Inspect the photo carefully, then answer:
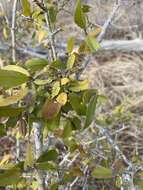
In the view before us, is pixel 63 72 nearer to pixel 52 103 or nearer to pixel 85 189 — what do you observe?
pixel 52 103

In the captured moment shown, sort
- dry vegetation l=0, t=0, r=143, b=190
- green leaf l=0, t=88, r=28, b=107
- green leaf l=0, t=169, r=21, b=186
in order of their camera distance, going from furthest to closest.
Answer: dry vegetation l=0, t=0, r=143, b=190
green leaf l=0, t=169, r=21, b=186
green leaf l=0, t=88, r=28, b=107

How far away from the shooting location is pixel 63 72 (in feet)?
3.08

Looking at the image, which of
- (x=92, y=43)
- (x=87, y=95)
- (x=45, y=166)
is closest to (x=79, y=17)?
(x=92, y=43)

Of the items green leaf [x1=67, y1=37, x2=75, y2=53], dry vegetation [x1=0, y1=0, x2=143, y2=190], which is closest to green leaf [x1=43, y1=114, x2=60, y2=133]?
green leaf [x1=67, y1=37, x2=75, y2=53]

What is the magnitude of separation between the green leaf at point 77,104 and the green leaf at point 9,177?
189mm

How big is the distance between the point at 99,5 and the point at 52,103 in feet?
8.80

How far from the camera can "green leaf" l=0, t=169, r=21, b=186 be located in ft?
3.09

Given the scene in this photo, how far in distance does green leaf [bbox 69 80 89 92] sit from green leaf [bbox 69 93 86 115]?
0.01 meters

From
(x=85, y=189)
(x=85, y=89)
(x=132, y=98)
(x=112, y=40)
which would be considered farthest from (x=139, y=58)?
(x=85, y=89)

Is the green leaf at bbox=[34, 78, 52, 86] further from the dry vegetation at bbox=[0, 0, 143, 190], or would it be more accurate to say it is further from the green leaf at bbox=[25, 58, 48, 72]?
the dry vegetation at bbox=[0, 0, 143, 190]

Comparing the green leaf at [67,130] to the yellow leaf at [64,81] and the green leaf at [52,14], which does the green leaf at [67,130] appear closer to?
the yellow leaf at [64,81]

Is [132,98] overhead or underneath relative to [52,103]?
overhead

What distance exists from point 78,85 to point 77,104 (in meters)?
0.04

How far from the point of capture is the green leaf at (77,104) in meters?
0.92
